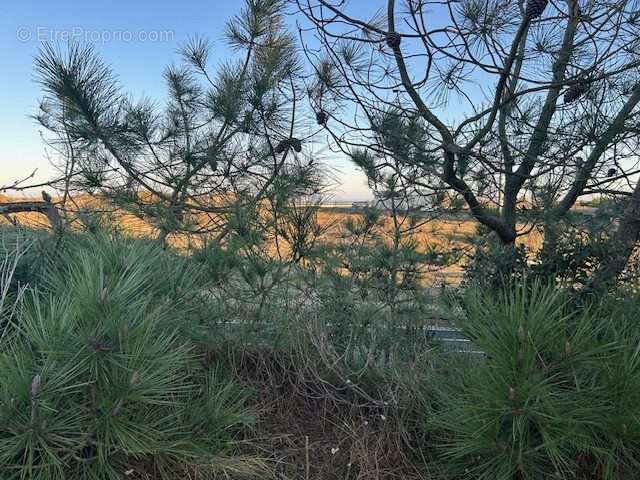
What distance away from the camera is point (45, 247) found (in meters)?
2.44

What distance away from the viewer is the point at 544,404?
1697 millimetres

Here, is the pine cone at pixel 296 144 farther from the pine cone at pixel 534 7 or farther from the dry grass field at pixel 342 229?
the pine cone at pixel 534 7

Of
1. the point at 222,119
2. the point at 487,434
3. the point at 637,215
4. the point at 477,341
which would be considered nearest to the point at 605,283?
the point at 637,215

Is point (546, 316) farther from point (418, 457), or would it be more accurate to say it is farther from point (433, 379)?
point (418, 457)

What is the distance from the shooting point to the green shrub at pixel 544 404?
68.3 inches

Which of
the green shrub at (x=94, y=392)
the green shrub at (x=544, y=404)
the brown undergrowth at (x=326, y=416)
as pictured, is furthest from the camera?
the brown undergrowth at (x=326, y=416)

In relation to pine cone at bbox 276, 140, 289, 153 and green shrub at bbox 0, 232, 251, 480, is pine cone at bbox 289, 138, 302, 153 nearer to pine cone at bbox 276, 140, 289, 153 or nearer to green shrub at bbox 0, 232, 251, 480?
pine cone at bbox 276, 140, 289, 153

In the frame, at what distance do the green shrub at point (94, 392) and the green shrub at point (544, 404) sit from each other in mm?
993

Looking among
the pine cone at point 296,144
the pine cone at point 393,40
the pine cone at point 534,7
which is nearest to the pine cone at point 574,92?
the pine cone at point 534,7

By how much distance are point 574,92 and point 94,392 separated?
2645 millimetres

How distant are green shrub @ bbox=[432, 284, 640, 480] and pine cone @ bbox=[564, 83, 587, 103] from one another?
132 cm

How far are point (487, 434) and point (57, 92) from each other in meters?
2.77

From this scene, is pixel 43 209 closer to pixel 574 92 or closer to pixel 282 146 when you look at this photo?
pixel 282 146

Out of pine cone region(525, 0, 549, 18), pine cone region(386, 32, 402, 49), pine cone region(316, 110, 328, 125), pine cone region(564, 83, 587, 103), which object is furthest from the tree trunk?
pine cone region(564, 83, 587, 103)
